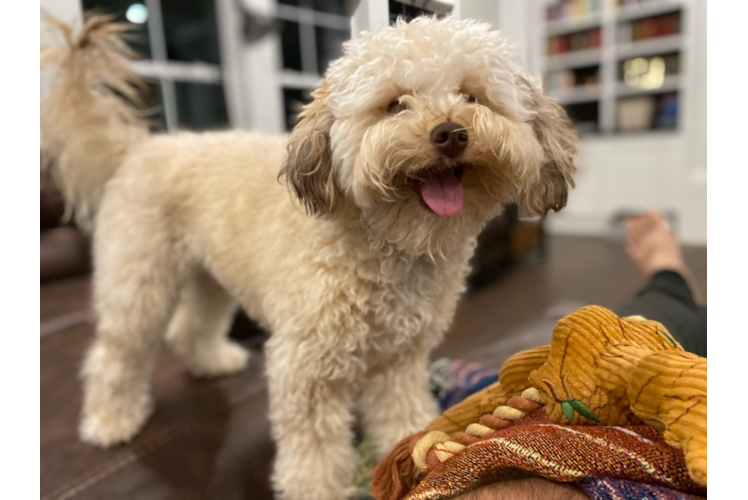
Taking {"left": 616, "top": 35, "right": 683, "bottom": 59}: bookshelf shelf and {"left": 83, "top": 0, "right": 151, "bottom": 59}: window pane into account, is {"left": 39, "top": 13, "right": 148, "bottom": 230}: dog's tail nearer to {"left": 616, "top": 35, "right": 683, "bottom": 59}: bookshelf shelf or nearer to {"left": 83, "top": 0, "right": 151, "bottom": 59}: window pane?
{"left": 83, "top": 0, "right": 151, "bottom": 59}: window pane

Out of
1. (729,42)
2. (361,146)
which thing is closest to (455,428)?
(361,146)

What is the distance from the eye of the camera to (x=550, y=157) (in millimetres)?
693

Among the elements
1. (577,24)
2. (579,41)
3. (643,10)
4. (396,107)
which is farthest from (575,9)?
(396,107)

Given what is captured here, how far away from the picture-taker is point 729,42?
0.40m

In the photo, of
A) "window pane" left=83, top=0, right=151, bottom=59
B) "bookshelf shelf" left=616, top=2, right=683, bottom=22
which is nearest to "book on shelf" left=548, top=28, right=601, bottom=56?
"bookshelf shelf" left=616, top=2, right=683, bottom=22

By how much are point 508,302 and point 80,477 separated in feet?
4.12

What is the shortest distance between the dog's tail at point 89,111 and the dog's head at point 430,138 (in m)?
0.63

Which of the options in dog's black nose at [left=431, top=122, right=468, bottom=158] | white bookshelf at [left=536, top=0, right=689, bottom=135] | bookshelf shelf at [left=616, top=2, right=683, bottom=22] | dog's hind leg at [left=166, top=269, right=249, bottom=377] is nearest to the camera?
dog's black nose at [left=431, top=122, right=468, bottom=158]

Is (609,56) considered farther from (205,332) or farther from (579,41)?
(205,332)

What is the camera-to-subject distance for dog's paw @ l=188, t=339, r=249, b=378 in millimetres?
1410

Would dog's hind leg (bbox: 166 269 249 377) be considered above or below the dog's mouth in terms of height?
below

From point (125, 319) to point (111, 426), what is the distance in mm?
259

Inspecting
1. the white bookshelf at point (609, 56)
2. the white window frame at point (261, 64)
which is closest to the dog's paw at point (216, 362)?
the white window frame at point (261, 64)
